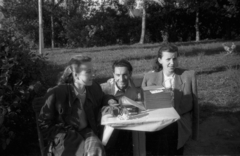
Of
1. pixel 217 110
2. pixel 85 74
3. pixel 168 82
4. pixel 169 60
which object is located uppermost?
pixel 169 60

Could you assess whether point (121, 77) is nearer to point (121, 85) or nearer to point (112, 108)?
point (121, 85)

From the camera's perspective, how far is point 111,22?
2055 cm

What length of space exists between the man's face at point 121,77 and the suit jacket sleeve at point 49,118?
0.84 m

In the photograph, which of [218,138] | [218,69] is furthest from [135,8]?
[218,138]

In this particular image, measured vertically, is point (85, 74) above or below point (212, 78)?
above

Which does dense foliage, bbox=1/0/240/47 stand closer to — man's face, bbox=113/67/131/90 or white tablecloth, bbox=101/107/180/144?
man's face, bbox=113/67/131/90

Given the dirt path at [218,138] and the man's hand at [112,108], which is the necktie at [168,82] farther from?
the dirt path at [218,138]

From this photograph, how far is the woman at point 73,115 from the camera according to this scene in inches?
120

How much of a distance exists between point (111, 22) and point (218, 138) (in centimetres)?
1658

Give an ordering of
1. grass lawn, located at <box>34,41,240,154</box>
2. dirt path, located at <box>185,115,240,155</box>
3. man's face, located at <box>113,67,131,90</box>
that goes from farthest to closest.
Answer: grass lawn, located at <box>34,41,240,154</box>, dirt path, located at <box>185,115,240,155</box>, man's face, located at <box>113,67,131,90</box>

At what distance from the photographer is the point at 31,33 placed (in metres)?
21.4

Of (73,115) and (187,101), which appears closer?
(73,115)

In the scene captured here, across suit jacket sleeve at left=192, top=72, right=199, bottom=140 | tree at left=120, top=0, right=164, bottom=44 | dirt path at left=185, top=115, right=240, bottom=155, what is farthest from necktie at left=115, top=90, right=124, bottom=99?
tree at left=120, top=0, right=164, bottom=44

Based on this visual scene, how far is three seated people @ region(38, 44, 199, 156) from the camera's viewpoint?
10.1ft
